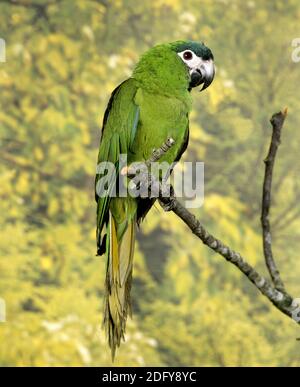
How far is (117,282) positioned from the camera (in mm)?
1096

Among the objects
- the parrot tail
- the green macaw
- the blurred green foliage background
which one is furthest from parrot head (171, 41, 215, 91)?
the blurred green foliage background

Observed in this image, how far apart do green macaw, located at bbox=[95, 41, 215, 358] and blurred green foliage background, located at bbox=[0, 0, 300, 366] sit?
128 centimetres

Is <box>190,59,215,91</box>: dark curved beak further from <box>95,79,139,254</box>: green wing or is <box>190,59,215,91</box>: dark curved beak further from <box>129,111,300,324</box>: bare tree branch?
<box>129,111,300,324</box>: bare tree branch

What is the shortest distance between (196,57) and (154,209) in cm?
132

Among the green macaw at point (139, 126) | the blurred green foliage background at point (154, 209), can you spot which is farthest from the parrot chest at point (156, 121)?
the blurred green foliage background at point (154, 209)

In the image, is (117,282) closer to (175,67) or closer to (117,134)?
(117,134)

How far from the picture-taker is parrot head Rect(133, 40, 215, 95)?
121 cm

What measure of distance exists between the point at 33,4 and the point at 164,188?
6.33 ft

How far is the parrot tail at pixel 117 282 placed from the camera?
105cm

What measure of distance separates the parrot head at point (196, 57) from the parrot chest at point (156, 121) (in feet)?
0.33

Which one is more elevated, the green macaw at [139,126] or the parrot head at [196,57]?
the parrot head at [196,57]

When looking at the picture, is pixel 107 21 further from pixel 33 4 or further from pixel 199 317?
pixel 199 317

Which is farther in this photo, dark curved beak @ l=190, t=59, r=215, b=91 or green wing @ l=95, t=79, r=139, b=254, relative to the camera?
dark curved beak @ l=190, t=59, r=215, b=91

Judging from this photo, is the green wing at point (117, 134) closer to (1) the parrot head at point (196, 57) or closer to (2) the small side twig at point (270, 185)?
(1) the parrot head at point (196, 57)
